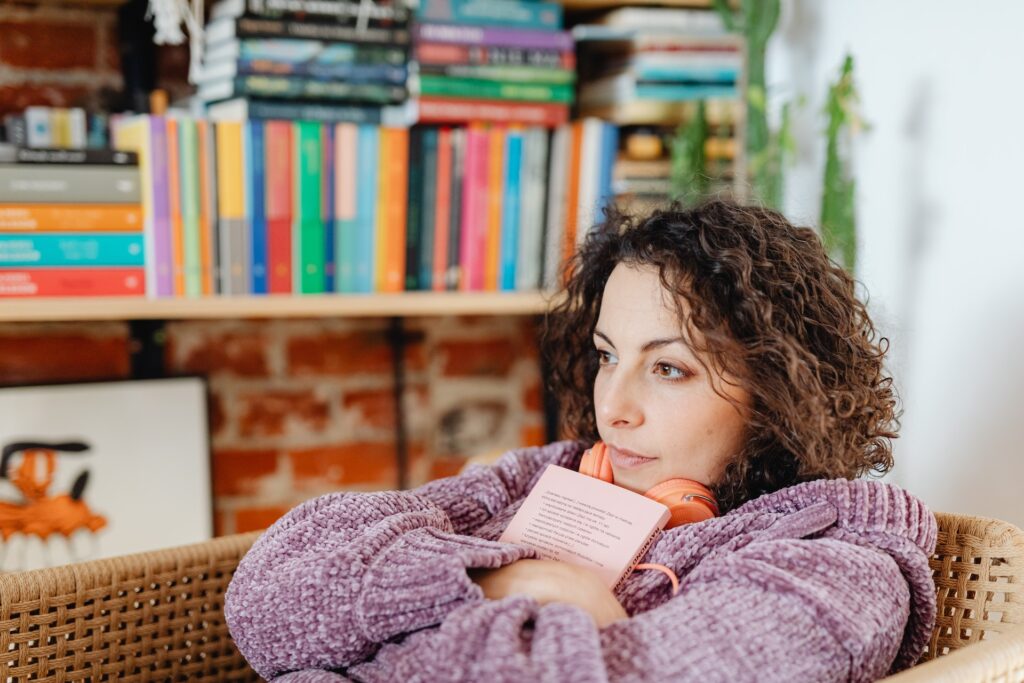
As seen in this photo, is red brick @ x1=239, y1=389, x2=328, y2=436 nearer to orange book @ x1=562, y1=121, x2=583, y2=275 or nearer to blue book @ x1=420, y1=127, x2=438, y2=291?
blue book @ x1=420, y1=127, x2=438, y2=291

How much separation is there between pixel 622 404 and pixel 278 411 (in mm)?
926

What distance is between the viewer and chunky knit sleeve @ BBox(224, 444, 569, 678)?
34.1 inches

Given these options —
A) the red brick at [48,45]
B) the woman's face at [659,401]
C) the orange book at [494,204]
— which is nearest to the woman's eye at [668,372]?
the woman's face at [659,401]

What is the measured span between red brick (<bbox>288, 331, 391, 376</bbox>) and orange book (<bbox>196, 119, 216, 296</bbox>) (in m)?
0.33

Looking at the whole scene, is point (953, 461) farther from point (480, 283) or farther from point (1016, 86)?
point (480, 283)

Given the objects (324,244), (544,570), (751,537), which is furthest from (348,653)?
(324,244)

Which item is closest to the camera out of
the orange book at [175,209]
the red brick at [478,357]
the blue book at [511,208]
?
the orange book at [175,209]

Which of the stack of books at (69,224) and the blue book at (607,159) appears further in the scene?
the blue book at (607,159)

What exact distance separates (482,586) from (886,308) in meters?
0.89

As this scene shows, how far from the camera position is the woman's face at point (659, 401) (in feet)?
3.28

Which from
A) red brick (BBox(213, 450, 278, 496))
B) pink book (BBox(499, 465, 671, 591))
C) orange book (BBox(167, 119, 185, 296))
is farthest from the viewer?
red brick (BBox(213, 450, 278, 496))

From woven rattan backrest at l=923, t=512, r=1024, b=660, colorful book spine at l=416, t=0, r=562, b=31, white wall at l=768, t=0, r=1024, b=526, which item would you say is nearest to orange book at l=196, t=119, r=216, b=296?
colorful book spine at l=416, t=0, r=562, b=31

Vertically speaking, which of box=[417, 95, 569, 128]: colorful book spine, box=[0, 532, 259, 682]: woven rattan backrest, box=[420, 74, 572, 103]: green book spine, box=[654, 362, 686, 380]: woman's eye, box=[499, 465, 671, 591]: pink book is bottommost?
box=[0, 532, 259, 682]: woven rattan backrest

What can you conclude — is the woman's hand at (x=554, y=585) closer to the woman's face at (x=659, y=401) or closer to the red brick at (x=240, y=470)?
the woman's face at (x=659, y=401)
